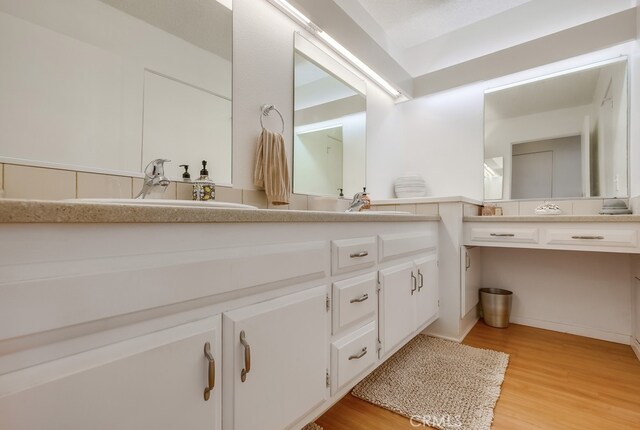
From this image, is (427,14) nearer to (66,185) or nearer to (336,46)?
(336,46)

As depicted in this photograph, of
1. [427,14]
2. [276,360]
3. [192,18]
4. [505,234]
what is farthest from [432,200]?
[192,18]

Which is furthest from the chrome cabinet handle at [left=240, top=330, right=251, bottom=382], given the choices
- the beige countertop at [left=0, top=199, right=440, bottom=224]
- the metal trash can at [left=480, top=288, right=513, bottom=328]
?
the metal trash can at [left=480, top=288, right=513, bottom=328]

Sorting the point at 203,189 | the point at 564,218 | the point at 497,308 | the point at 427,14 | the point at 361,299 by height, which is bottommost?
the point at 497,308

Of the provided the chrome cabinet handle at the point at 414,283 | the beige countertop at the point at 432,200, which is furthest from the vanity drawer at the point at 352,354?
the beige countertop at the point at 432,200

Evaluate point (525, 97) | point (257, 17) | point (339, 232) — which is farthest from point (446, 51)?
point (339, 232)

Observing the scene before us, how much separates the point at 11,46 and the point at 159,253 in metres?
0.85

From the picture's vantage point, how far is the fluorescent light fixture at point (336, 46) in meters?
1.68

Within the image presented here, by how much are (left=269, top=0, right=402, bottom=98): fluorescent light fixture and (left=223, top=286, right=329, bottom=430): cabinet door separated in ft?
5.10

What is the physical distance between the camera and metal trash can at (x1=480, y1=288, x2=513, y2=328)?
227 centimetres

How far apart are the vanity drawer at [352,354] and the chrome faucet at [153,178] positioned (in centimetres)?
84

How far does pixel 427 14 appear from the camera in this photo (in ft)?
7.76

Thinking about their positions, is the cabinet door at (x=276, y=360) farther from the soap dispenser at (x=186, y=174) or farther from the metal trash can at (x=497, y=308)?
the metal trash can at (x=497, y=308)

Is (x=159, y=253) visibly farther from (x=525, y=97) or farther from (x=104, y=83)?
(x=525, y=97)

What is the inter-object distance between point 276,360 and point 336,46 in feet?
6.32
